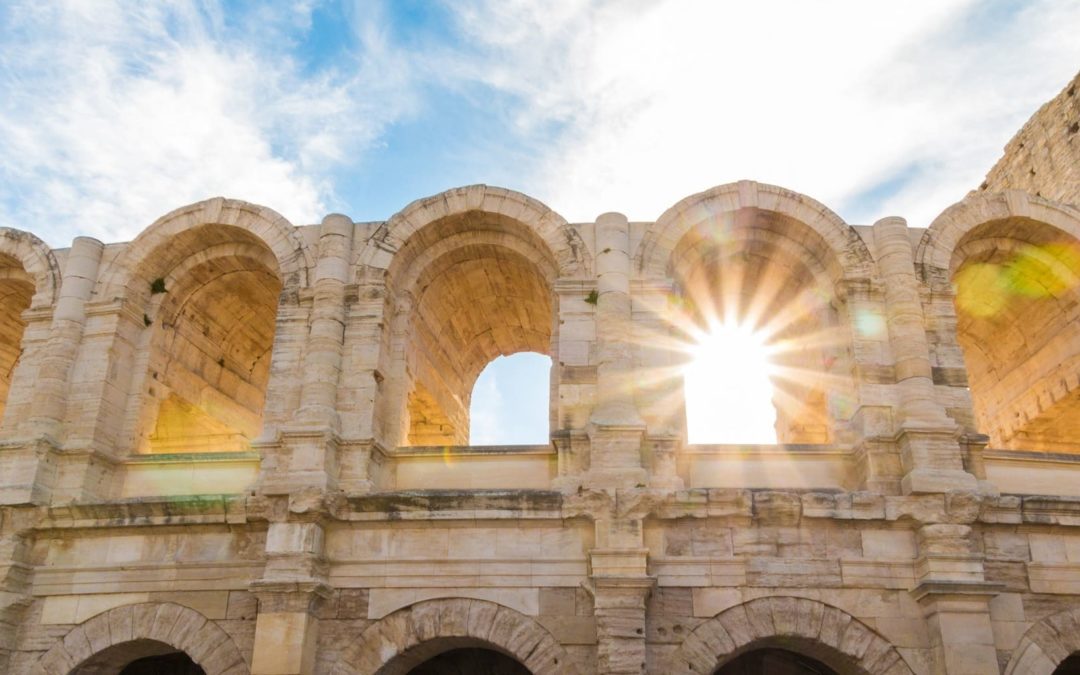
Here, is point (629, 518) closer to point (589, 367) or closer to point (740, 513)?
point (740, 513)

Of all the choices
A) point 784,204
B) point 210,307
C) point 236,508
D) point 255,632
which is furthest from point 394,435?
point 784,204

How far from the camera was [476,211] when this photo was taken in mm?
10547

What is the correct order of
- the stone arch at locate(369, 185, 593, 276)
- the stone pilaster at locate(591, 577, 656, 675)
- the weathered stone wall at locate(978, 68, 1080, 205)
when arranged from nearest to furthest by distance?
the stone pilaster at locate(591, 577, 656, 675) < the stone arch at locate(369, 185, 593, 276) < the weathered stone wall at locate(978, 68, 1080, 205)

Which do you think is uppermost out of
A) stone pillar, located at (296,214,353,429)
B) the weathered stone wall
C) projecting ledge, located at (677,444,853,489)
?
the weathered stone wall

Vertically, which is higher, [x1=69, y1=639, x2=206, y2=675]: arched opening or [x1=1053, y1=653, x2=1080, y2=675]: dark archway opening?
[x1=1053, y1=653, x2=1080, y2=675]: dark archway opening

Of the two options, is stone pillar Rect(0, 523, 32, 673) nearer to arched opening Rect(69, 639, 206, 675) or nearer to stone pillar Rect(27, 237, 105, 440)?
arched opening Rect(69, 639, 206, 675)

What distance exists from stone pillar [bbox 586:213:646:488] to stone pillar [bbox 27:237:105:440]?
573 centimetres

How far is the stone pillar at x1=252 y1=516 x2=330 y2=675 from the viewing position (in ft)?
27.6

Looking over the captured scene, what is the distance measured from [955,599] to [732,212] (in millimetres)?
4513

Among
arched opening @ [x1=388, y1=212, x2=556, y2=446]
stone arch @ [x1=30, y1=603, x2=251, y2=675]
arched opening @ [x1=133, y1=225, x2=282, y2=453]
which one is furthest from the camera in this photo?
arched opening @ [x1=133, y1=225, x2=282, y2=453]

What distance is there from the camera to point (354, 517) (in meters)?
9.04

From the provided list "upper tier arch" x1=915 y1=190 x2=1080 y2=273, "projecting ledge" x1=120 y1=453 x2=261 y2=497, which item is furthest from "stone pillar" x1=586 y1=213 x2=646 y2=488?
"projecting ledge" x1=120 y1=453 x2=261 y2=497

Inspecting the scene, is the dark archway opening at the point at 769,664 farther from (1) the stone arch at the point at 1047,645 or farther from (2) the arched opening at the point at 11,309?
(2) the arched opening at the point at 11,309

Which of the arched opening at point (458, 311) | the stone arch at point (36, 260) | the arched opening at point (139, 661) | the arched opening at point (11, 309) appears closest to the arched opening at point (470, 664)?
the arched opening at point (458, 311)
